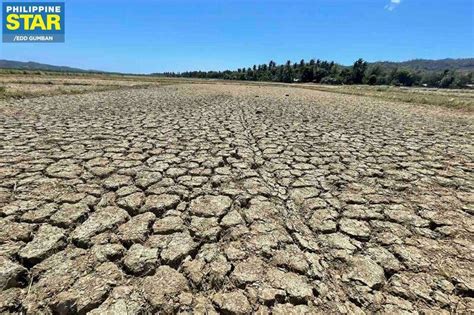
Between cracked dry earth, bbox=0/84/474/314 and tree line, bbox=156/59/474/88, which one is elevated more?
tree line, bbox=156/59/474/88

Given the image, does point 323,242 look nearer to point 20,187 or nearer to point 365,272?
point 365,272

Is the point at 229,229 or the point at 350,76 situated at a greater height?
the point at 350,76

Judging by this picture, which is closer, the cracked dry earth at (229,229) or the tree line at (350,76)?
the cracked dry earth at (229,229)

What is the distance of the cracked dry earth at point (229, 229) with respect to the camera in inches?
71.7

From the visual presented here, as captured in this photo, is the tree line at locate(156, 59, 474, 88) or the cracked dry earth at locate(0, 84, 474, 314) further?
the tree line at locate(156, 59, 474, 88)

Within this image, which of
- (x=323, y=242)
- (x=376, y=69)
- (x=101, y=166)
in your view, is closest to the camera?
(x=323, y=242)

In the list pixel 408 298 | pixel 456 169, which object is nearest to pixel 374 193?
pixel 408 298

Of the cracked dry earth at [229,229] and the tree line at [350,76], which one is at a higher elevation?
the tree line at [350,76]

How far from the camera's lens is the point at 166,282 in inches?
75.2

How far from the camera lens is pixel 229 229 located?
8.38 ft

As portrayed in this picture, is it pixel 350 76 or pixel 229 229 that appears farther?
pixel 350 76

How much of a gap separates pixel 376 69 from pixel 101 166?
108857 millimetres

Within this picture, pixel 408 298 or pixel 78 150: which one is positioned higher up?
pixel 78 150

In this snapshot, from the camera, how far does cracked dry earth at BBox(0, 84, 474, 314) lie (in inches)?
71.7
